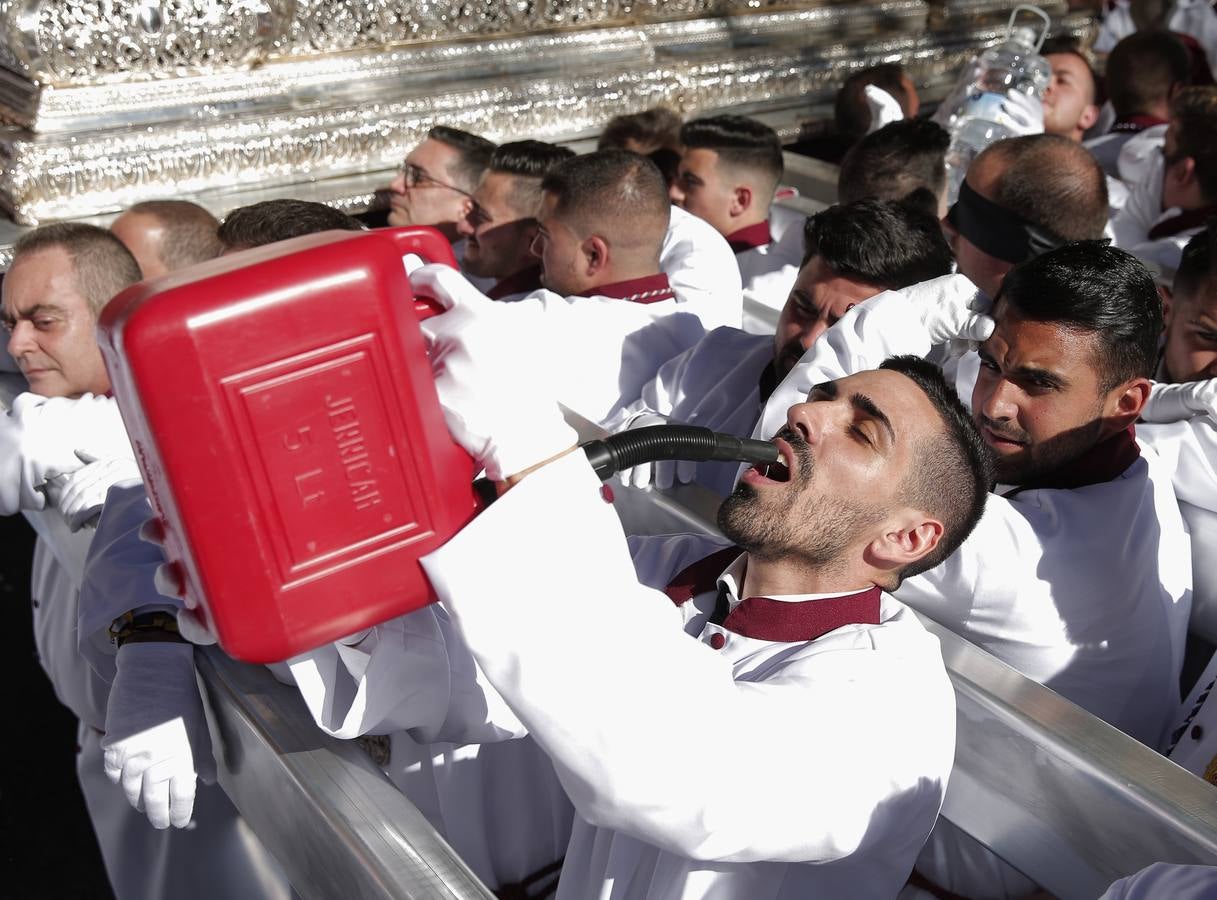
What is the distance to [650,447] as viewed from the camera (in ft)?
2.84

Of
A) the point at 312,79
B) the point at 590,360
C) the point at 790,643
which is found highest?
the point at 312,79

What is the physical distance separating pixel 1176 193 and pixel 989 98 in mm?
542

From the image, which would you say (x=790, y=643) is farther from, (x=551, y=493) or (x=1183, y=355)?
(x=1183, y=355)

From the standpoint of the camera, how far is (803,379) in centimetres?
166

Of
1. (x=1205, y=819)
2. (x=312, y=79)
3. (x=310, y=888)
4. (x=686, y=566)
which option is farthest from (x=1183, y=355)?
(x=312, y=79)

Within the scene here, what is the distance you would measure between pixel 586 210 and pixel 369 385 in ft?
4.87

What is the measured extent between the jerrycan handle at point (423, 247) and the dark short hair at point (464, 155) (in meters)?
1.76

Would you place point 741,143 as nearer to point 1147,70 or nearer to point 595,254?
point 595,254

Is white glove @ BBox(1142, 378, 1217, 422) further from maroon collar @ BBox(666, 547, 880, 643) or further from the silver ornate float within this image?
the silver ornate float

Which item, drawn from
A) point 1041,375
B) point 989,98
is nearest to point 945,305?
point 1041,375

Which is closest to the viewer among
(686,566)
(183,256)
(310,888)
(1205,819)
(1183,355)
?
(1205,819)

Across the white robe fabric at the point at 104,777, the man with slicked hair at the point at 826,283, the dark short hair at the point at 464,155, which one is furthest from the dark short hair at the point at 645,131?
the white robe fabric at the point at 104,777

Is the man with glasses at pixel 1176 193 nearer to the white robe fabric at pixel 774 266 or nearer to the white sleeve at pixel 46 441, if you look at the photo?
the white robe fabric at pixel 774 266

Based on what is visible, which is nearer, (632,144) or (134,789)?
(134,789)
